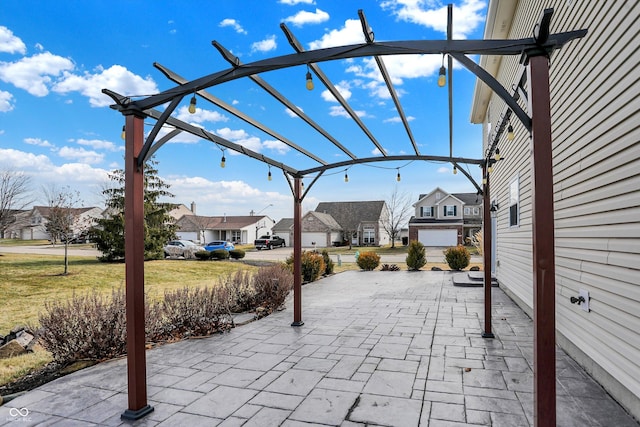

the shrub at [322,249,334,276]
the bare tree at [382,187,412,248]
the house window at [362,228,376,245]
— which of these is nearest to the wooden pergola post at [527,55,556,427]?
the shrub at [322,249,334,276]

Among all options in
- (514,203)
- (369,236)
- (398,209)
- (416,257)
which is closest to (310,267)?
(416,257)

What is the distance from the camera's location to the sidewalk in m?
2.83

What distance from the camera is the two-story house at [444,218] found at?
30.8 metres

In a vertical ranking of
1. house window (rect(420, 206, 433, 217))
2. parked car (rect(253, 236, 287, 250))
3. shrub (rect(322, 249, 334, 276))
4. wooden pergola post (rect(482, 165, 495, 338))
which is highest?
house window (rect(420, 206, 433, 217))

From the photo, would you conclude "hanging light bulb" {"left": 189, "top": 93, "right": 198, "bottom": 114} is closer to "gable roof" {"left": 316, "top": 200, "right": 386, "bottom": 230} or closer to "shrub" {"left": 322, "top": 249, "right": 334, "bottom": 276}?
"shrub" {"left": 322, "top": 249, "right": 334, "bottom": 276}

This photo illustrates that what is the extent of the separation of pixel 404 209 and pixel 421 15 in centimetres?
3226

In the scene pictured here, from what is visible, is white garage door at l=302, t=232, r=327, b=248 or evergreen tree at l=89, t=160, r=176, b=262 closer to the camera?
evergreen tree at l=89, t=160, r=176, b=262

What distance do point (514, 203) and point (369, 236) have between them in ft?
106

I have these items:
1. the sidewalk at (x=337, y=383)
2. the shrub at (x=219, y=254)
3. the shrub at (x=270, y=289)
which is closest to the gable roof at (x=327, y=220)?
the shrub at (x=219, y=254)

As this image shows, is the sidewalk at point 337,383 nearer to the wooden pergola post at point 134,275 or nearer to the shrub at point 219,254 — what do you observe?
the wooden pergola post at point 134,275

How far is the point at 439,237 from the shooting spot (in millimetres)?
30984

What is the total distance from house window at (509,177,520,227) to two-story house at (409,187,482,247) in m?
23.5

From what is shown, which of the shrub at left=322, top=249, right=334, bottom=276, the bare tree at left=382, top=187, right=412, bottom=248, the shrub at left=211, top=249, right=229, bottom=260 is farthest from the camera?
the bare tree at left=382, top=187, right=412, bottom=248

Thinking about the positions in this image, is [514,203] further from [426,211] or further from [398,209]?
[398,209]
